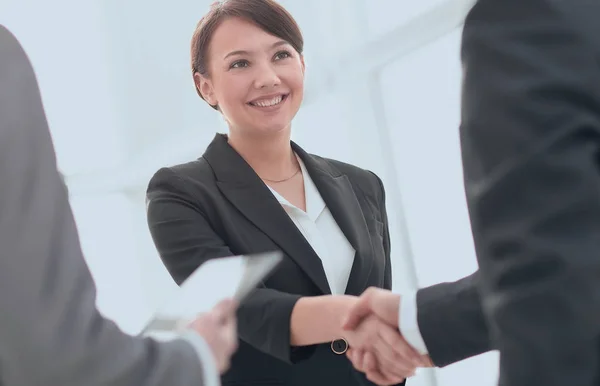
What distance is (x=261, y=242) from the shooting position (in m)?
2.10

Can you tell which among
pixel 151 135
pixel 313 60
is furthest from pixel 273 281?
pixel 151 135

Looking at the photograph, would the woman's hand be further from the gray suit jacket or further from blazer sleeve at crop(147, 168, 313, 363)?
the gray suit jacket

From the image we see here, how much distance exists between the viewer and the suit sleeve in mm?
714

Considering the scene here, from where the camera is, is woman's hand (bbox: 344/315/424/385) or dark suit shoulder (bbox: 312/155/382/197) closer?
woman's hand (bbox: 344/315/424/385)

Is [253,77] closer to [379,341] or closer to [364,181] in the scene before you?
[364,181]

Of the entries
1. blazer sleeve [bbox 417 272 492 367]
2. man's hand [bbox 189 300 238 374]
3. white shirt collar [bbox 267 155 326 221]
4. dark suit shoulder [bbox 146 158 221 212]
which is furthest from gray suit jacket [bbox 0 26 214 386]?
white shirt collar [bbox 267 155 326 221]

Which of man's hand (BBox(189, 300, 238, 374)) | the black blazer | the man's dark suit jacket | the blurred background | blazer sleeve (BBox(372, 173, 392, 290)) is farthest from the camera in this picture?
the blurred background

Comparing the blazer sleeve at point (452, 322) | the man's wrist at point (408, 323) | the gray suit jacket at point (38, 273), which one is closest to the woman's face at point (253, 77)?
the man's wrist at point (408, 323)

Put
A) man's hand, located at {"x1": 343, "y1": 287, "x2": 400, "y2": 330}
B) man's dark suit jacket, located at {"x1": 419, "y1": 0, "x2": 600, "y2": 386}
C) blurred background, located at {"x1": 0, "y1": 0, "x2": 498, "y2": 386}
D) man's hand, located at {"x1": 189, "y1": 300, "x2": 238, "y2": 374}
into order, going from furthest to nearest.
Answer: blurred background, located at {"x1": 0, "y1": 0, "x2": 498, "y2": 386}
man's hand, located at {"x1": 343, "y1": 287, "x2": 400, "y2": 330}
man's hand, located at {"x1": 189, "y1": 300, "x2": 238, "y2": 374}
man's dark suit jacket, located at {"x1": 419, "y1": 0, "x2": 600, "y2": 386}

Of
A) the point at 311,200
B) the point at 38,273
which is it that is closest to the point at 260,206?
the point at 311,200

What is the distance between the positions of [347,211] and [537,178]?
152cm

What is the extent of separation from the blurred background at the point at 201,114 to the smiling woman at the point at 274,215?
1.02 metres

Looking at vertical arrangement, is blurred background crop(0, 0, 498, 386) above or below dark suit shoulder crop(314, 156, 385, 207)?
above

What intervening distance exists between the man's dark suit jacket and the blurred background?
2.38 meters
